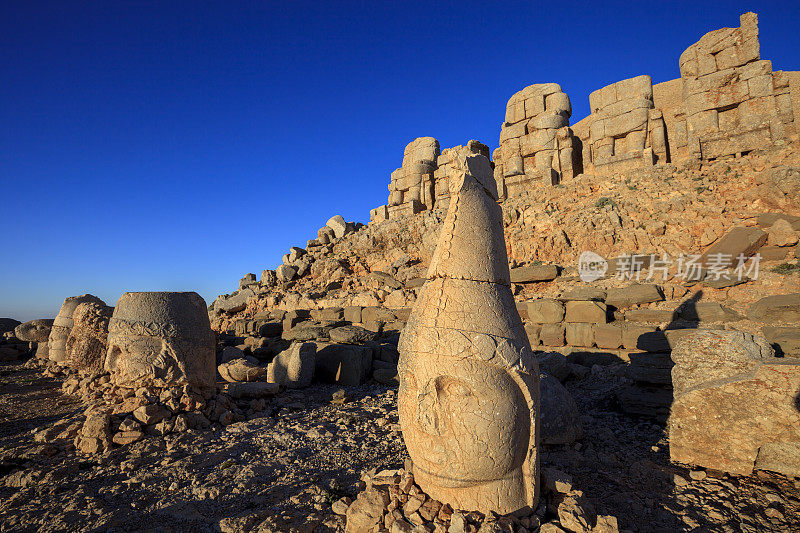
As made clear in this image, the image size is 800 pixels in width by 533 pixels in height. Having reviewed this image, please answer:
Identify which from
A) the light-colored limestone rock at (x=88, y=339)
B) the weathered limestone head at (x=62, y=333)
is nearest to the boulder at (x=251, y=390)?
the light-colored limestone rock at (x=88, y=339)

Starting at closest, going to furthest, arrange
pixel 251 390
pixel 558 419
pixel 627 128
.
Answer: pixel 558 419
pixel 251 390
pixel 627 128

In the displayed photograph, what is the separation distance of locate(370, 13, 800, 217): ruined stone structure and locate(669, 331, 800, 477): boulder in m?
8.99

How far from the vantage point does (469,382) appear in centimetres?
223

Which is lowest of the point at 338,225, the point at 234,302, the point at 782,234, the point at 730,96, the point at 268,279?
the point at 234,302

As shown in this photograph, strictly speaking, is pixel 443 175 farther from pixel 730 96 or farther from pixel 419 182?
pixel 730 96

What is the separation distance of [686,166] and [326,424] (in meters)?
15.0

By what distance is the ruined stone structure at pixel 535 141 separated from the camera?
54.0 ft

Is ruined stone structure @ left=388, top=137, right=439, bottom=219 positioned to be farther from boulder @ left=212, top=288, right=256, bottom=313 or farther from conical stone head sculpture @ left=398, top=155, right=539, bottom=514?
conical stone head sculpture @ left=398, top=155, right=539, bottom=514

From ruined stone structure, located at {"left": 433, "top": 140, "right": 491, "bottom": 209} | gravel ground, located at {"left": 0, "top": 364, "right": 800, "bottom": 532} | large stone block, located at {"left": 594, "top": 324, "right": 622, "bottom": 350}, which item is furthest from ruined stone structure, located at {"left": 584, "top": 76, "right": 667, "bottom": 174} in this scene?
gravel ground, located at {"left": 0, "top": 364, "right": 800, "bottom": 532}

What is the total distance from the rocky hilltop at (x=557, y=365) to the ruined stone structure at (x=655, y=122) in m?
0.08

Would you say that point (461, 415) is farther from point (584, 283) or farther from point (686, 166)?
point (686, 166)

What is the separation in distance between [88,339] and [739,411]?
10.8 metres

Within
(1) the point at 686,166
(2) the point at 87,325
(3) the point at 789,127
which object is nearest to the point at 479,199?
(2) the point at 87,325

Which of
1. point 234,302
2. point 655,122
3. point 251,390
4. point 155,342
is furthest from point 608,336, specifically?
point 234,302
